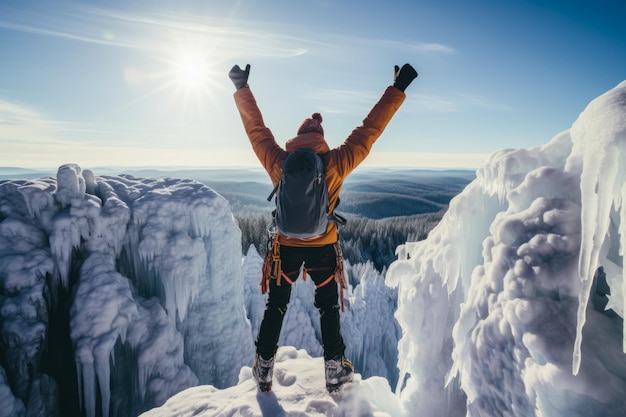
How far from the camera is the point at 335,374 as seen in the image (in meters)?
2.99

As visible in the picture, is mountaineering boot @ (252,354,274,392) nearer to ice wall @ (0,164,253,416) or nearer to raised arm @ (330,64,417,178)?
raised arm @ (330,64,417,178)

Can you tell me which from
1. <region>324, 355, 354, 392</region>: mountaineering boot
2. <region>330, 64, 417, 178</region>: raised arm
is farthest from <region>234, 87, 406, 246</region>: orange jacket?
<region>324, 355, 354, 392</region>: mountaineering boot

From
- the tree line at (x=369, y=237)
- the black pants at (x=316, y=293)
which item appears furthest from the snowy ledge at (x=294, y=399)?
the tree line at (x=369, y=237)

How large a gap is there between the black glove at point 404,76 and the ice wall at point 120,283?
767 centimetres

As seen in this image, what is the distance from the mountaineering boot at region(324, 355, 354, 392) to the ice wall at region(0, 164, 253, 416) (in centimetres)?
608

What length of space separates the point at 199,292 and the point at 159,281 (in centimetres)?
136

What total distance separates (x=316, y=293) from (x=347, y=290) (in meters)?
0.74

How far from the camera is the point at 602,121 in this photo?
1604 mm

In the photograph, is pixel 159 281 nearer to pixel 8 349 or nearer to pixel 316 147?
pixel 8 349

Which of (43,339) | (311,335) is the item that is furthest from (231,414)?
(311,335)

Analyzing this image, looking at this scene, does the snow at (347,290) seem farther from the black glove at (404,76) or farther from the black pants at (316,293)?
the black glove at (404,76)

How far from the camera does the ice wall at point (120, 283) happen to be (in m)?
6.26

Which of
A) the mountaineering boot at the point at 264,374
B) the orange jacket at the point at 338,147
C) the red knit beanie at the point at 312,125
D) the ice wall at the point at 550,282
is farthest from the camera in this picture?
the mountaineering boot at the point at 264,374

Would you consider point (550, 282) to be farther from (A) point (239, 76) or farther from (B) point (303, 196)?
(A) point (239, 76)
